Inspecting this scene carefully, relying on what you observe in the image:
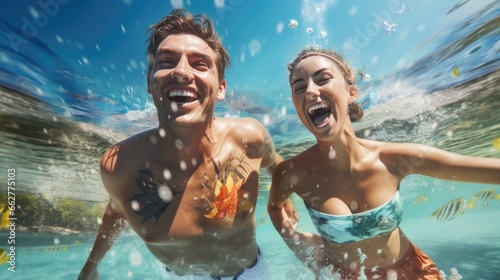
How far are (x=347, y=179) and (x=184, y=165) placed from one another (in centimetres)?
188

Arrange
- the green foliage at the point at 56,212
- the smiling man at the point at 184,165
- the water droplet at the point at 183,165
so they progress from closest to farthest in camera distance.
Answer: the smiling man at the point at 184,165 → the water droplet at the point at 183,165 → the green foliage at the point at 56,212

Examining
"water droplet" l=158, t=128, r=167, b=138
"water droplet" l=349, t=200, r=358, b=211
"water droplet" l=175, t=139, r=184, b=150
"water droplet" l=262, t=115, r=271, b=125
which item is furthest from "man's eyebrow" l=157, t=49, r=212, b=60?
"water droplet" l=262, t=115, r=271, b=125

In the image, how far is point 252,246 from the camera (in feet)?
14.1

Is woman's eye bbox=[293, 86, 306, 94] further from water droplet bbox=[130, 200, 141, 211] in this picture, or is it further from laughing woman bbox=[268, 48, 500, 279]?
water droplet bbox=[130, 200, 141, 211]

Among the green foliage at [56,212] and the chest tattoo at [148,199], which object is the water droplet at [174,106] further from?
the green foliage at [56,212]

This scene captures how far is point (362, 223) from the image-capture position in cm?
313

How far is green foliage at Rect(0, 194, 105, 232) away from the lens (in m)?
22.4

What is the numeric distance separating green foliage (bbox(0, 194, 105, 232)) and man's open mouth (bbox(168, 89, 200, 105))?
77.2ft

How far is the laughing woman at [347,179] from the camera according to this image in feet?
10.3

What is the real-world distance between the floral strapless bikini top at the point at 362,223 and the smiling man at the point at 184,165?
1032mm

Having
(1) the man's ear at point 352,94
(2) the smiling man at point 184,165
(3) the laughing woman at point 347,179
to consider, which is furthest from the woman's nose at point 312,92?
(2) the smiling man at point 184,165

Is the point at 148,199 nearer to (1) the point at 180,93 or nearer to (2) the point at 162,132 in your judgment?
(2) the point at 162,132

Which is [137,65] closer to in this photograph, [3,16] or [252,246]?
[3,16]

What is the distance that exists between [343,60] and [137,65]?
6.29m
